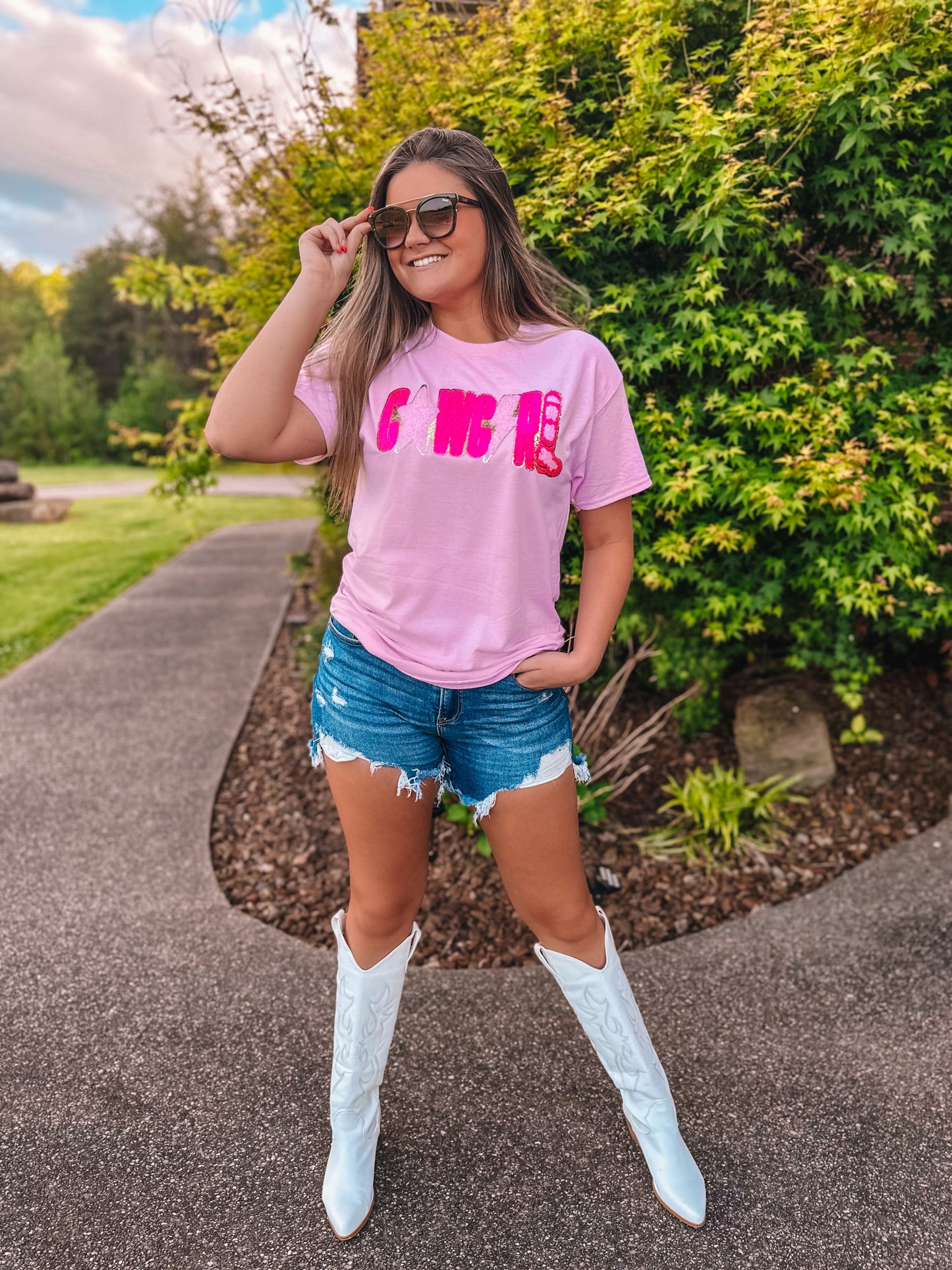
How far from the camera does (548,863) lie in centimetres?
154

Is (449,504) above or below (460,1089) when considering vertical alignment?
above

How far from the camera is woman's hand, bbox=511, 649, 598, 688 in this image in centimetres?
146

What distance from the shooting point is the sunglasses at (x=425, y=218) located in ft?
4.44

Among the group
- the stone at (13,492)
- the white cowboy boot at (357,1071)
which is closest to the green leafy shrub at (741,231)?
the white cowboy boot at (357,1071)

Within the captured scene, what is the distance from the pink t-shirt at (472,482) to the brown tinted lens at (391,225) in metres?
0.16

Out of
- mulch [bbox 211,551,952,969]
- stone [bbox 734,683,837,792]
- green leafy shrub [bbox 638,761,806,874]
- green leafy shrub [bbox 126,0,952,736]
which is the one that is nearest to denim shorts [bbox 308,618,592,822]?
mulch [bbox 211,551,952,969]

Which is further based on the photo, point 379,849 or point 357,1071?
point 357,1071

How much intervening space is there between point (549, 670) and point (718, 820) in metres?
1.90

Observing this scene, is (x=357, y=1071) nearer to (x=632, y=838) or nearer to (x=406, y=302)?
(x=406, y=302)

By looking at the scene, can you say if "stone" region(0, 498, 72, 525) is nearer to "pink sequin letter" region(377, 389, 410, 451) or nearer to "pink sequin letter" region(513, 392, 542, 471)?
"pink sequin letter" region(377, 389, 410, 451)

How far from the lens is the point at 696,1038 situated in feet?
7.08

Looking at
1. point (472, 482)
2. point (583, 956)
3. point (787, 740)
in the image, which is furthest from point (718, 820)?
point (472, 482)

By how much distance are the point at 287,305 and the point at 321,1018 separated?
6.10 ft

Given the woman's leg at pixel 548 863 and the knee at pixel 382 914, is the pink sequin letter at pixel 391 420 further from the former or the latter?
the knee at pixel 382 914
